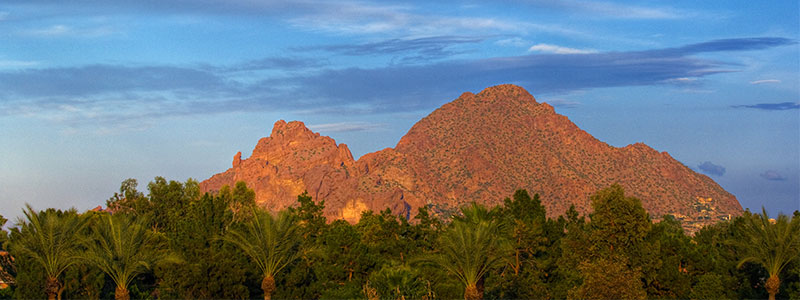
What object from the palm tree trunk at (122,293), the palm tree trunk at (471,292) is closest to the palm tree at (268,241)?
the palm tree trunk at (122,293)

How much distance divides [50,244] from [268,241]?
29.3 feet

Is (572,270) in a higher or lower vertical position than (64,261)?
lower

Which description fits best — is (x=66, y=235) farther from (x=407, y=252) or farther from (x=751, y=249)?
(x=751, y=249)

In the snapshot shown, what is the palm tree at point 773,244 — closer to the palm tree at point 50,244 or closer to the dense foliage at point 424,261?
the dense foliage at point 424,261

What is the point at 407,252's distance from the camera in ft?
140

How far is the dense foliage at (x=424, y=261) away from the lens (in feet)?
101

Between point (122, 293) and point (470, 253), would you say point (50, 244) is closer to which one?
point (122, 293)

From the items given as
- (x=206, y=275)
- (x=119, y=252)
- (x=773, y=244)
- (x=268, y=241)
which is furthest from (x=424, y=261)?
(x=773, y=244)

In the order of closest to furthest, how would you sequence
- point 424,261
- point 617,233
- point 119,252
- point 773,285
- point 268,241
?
1. point 617,233
2. point 119,252
3. point 424,261
4. point 773,285
5. point 268,241

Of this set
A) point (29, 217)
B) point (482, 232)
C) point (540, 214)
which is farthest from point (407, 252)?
point (29, 217)

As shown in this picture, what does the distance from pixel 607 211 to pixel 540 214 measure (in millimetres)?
14794

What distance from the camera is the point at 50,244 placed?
32594 mm

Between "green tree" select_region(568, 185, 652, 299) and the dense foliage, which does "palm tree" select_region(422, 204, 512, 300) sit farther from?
"green tree" select_region(568, 185, 652, 299)

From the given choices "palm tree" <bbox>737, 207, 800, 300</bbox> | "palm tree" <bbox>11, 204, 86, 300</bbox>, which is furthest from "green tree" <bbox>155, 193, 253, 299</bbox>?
"palm tree" <bbox>737, 207, 800, 300</bbox>
